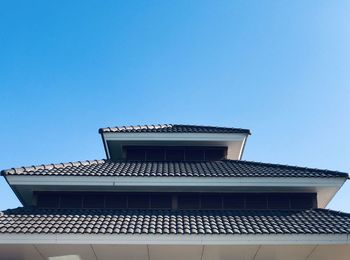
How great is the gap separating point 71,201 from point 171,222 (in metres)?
3.26

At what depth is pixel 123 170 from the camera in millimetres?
13141

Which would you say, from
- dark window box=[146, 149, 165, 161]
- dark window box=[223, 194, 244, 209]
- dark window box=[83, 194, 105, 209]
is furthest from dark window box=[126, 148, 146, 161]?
dark window box=[223, 194, 244, 209]

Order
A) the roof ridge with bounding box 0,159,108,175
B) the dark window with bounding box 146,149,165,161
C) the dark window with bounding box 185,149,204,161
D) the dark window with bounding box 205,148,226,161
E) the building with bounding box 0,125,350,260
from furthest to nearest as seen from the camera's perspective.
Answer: the dark window with bounding box 205,148,226,161 < the dark window with bounding box 185,149,204,161 < the dark window with bounding box 146,149,165,161 < the roof ridge with bounding box 0,159,108,175 < the building with bounding box 0,125,350,260

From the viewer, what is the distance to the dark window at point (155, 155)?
49.4ft

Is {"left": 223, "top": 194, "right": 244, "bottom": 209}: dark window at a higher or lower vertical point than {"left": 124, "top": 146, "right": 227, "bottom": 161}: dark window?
lower

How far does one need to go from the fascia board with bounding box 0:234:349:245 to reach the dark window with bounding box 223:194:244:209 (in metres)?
2.31

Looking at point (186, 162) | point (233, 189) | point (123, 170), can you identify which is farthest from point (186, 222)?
point (186, 162)

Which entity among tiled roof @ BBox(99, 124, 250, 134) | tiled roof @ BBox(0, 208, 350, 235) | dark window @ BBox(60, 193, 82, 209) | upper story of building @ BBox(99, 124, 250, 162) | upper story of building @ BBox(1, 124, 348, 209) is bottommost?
tiled roof @ BBox(0, 208, 350, 235)

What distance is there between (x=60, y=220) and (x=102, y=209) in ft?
4.63

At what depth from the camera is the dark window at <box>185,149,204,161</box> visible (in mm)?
15227

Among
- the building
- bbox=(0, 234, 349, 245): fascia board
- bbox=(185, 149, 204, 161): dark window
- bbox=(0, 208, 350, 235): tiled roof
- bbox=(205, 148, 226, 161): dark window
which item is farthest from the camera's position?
bbox=(205, 148, 226, 161): dark window

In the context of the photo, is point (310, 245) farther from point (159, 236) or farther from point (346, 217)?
point (159, 236)

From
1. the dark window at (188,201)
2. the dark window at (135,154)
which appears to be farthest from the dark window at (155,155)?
the dark window at (188,201)

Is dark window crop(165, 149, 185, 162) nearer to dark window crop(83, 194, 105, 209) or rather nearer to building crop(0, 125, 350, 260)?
building crop(0, 125, 350, 260)
